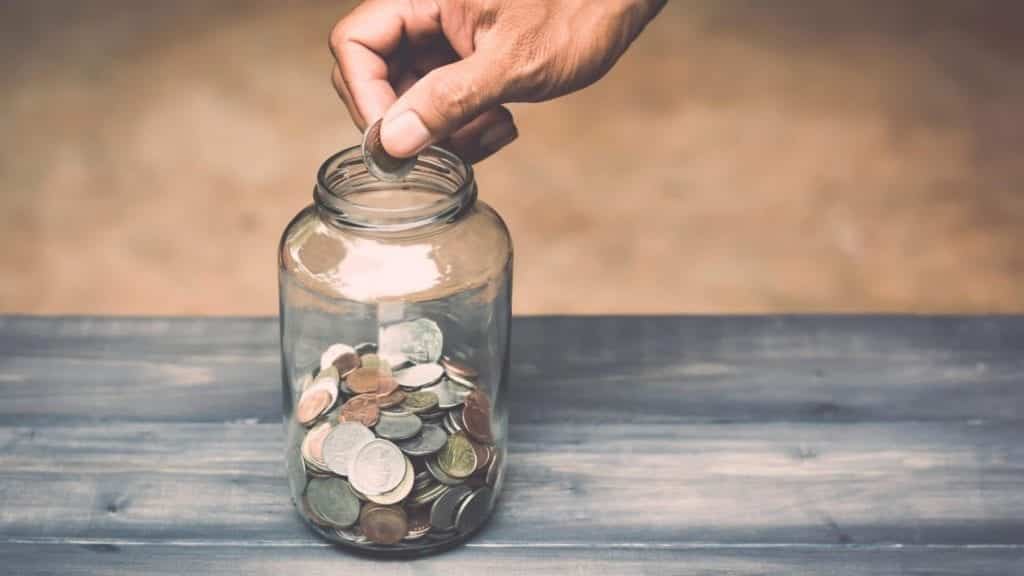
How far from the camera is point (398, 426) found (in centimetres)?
104

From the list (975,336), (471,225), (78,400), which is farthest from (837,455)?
(78,400)

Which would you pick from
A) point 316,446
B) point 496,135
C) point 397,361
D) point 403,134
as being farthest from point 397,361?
point 496,135

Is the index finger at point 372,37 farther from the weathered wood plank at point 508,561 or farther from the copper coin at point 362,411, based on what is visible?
the weathered wood plank at point 508,561

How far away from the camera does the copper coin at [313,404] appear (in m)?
1.08

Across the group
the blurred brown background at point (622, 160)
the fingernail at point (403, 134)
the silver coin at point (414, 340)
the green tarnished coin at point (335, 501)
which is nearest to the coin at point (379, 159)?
the fingernail at point (403, 134)

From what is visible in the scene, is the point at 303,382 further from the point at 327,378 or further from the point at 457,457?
the point at 457,457

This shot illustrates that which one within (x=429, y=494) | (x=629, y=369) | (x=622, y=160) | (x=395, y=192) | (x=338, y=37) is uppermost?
(x=338, y=37)

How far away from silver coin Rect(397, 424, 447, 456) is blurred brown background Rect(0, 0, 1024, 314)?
5.10ft

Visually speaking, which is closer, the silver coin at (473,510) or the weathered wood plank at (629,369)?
the silver coin at (473,510)

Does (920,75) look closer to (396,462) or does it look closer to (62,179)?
(62,179)

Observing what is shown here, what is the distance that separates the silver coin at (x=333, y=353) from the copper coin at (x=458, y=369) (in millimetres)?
87

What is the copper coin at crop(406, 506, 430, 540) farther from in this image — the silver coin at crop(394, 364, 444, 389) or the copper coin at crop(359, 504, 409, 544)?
the silver coin at crop(394, 364, 444, 389)

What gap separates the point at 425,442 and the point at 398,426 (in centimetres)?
3

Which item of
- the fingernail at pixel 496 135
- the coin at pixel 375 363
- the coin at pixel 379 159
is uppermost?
the coin at pixel 379 159
